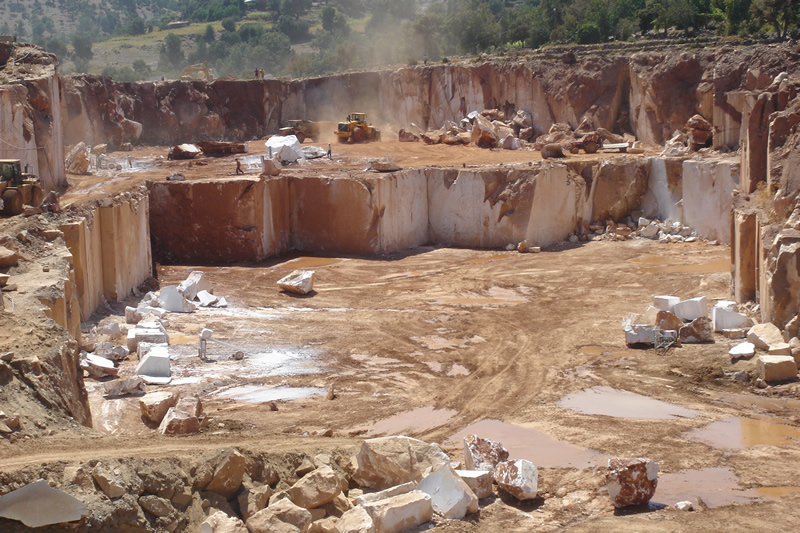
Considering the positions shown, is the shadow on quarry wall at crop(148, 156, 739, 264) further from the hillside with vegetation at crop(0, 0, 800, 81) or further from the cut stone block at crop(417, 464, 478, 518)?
the cut stone block at crop(417, 464, 478, 518)

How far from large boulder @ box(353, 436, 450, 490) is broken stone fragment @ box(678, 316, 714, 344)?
339 inches

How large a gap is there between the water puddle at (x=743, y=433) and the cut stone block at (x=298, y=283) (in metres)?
10.8

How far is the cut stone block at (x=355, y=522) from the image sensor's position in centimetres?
791

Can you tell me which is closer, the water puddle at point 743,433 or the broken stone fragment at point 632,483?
the broken stone fragment at point 632,483

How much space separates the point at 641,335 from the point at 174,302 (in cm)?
928

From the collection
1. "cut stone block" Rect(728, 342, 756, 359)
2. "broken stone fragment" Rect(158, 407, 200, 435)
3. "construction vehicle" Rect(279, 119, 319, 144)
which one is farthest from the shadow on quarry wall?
"construction vehicle" Rect(279, 119, 319, 144)

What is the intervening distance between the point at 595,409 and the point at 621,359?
2845mm

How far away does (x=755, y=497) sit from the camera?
9797 millimetres

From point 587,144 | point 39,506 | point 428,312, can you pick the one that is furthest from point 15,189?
point 587,144

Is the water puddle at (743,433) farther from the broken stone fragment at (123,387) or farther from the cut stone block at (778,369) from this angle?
the broken stone fragment at (123,387)

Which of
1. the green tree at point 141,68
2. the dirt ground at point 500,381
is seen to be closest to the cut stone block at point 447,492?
the dirt ground at point 500,381

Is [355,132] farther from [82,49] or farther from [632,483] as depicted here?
[82,49]

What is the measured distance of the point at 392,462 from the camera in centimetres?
892

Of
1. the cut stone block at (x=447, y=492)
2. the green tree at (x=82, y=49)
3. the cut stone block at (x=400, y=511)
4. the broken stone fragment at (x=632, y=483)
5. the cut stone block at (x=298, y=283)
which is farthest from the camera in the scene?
the green tree at (x=82, y=49)
